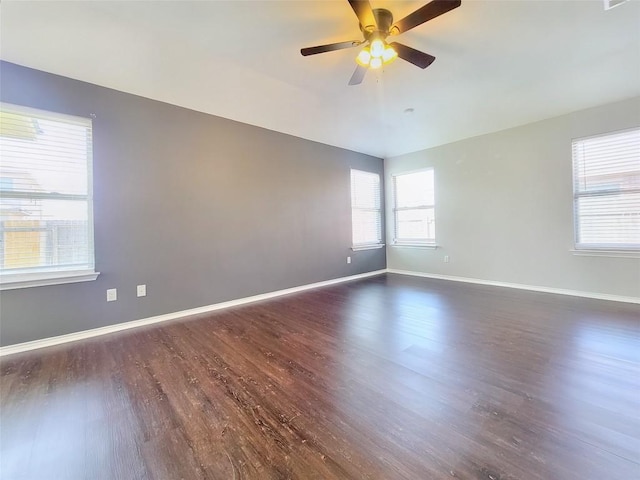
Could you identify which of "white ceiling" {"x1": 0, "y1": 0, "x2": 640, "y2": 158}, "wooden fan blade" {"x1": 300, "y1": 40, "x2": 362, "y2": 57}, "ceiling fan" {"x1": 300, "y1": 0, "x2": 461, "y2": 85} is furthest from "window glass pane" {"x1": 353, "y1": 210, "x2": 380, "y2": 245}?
"wooden fan blade" {"x1": 300, "y1": 40, "x2": 362, "y2": 57}

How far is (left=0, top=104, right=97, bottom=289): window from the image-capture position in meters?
2.40

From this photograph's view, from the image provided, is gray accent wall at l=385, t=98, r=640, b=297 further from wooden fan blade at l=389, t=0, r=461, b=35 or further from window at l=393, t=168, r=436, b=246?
wooden fan blade at l=389, t=0, r=461, b=35

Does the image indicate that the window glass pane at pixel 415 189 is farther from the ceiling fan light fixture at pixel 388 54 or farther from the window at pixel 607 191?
the ceiling fan light fixture at pixel 388 54

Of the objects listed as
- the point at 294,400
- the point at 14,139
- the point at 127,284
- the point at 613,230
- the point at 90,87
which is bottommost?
the point at 294,400

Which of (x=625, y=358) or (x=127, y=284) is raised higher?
(x=127, y=284)

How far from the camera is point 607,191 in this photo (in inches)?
138

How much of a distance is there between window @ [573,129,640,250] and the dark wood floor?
123 cm

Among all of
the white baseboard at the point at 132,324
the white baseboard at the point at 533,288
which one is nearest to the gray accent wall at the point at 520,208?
the white baseboard at the point at 533,288

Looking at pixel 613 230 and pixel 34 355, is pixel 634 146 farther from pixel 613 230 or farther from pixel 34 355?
pixel 34 355

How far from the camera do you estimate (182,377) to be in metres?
1.94

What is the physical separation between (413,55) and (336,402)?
2571mm

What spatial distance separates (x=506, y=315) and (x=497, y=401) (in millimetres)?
1814

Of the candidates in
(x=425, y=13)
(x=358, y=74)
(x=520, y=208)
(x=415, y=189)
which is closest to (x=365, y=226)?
(x=415, y=189)

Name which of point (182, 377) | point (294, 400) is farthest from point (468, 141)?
point (182, 377)
